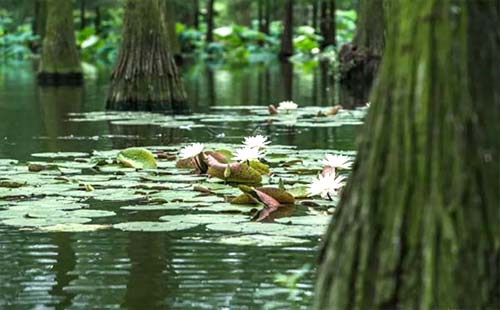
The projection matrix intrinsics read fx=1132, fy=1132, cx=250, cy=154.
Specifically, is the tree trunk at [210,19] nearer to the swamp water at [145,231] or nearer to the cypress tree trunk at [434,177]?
the swamp water at [145,231]

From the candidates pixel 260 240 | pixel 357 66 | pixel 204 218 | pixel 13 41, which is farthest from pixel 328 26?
pixel 260 240

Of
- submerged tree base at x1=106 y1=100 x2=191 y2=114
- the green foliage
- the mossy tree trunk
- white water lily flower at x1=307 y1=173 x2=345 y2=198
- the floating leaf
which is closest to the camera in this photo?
white water lily flower at x1=307 y1=173 x2=345 y2=198

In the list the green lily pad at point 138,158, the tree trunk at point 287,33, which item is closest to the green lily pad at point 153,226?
the green lily pad at point 138,158

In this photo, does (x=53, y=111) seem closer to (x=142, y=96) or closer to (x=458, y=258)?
(x=142, y=96)

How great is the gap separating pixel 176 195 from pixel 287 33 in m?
34.0

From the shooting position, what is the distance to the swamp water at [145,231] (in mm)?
3871

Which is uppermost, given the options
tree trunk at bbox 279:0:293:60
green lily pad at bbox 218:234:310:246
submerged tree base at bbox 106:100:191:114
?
tree trunk at bbox 279:0:293:60

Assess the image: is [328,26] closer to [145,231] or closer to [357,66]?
[357,66]

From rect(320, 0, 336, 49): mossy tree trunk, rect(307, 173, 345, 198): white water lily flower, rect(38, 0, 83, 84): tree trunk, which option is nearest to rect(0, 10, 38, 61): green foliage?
rect(320, 0, 336, 49): mossy tree trunk

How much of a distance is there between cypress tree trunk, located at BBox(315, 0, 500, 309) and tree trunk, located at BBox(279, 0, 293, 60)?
35798mm

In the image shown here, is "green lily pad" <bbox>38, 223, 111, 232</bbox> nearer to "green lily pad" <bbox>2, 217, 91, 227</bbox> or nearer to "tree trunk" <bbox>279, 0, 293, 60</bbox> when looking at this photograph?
"green lily pad" <bbox>2, 217, 91, 227</bbox>

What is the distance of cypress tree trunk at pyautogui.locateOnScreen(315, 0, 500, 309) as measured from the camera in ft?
8.55

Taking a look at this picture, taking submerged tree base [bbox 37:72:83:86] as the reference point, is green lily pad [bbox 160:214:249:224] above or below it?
below

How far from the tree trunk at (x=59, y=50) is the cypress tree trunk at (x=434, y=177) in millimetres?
18984
